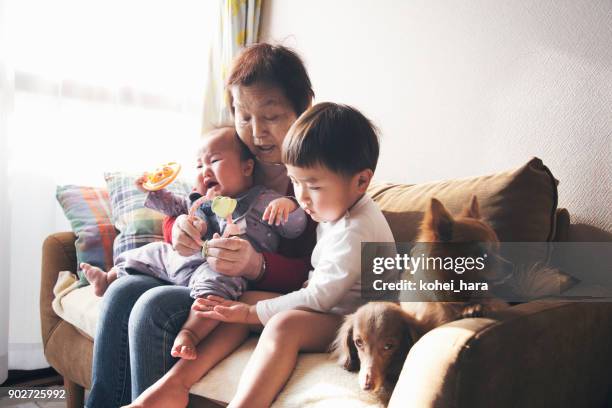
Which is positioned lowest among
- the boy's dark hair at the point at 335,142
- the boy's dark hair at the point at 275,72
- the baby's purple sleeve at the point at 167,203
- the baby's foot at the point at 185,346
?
the baby's foot at the point at 185,346

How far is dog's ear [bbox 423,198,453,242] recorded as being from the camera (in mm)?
866

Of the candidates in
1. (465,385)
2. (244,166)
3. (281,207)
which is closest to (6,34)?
(244,166)

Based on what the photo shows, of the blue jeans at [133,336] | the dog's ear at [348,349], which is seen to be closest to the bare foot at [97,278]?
the blue jeans at [133,336]

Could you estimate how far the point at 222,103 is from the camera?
8.21ft

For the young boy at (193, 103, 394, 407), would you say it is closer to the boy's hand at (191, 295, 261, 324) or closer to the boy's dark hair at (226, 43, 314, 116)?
the boy's hand at (191, 295, 261, 324)

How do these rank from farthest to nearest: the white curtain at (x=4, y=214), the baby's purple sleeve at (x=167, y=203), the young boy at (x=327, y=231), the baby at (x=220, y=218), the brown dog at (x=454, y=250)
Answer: the white curtain at (x=4, y=214), the baby's purple sleeve at (x=167, y=203), the baby at (x=220, y=218), the young boy at (x=327, y=231), the brown dog at (x=454, y=250)

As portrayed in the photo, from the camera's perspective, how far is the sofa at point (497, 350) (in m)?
0.74

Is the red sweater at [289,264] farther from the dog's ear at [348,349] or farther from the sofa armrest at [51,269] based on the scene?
the sofa armrest at [51,269]

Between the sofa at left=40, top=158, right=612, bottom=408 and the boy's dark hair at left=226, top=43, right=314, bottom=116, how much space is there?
34 centimetres

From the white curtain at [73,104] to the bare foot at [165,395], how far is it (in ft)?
4.50

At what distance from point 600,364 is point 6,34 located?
7.29 feet

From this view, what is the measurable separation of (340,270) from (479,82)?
860 millimetres

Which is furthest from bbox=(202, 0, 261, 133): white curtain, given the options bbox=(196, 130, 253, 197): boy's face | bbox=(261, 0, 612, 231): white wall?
bbox=(196, 130, 253, 197): boy's face

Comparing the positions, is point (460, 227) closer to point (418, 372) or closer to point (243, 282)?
point (418, 372)
